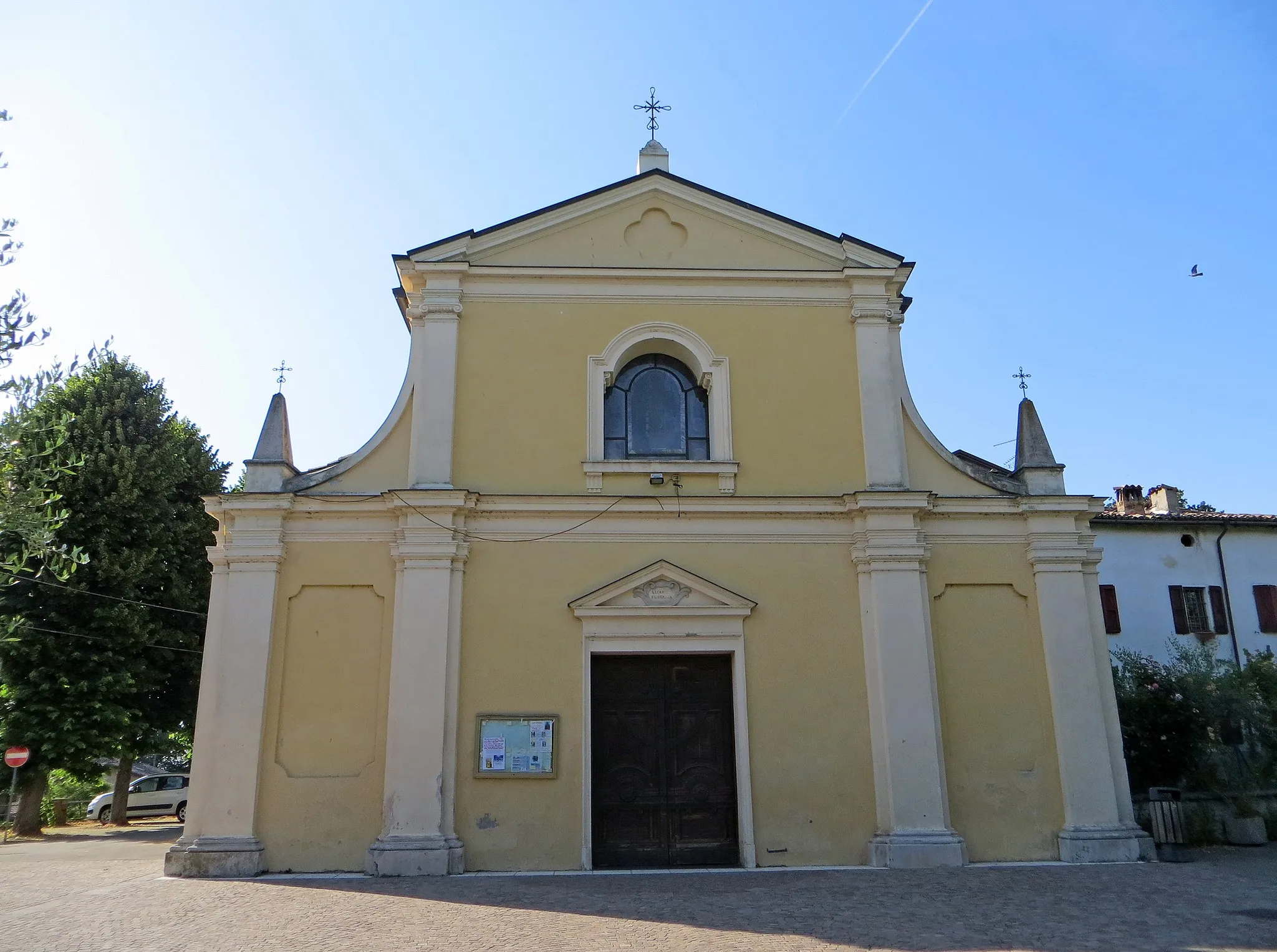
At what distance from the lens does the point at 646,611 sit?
39.6 feet

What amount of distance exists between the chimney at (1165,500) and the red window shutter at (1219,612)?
224 cm

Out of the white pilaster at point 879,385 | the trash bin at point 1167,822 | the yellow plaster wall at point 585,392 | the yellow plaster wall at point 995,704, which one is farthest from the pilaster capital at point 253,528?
the trash bin at point 1167,822

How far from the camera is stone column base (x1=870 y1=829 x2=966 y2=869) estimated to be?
11227 mm

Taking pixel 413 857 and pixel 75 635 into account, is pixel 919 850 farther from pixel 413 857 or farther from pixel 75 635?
pixel 75 635

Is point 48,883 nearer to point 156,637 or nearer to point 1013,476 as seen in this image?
point 156,637

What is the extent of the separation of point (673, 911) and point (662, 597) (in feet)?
13.8

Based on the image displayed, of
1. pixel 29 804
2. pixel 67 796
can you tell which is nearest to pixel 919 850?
pixel 29 804

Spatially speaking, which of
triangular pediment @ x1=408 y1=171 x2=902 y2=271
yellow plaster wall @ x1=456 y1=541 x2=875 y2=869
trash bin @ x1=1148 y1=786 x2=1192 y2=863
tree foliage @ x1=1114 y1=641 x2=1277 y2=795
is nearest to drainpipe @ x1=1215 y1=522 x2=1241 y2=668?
tree foliage @ x1=1114 y1=641 x2=1277 y2=795

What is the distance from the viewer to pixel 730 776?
38.9 ft

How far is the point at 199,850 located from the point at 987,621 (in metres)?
9.77

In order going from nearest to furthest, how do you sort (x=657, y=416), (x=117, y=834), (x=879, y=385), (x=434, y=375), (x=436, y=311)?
(x=434, y=375)
(x=436, y=311)
(x=879, y=385)
(x=657, y=416)
(x=117, y=834)

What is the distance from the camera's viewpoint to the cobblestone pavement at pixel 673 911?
750cm

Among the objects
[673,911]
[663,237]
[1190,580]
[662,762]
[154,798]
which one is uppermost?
[663,237]

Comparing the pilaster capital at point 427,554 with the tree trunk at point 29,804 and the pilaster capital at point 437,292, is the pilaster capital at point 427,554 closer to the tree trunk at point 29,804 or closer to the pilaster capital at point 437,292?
the pilaster capital at point 437,292
